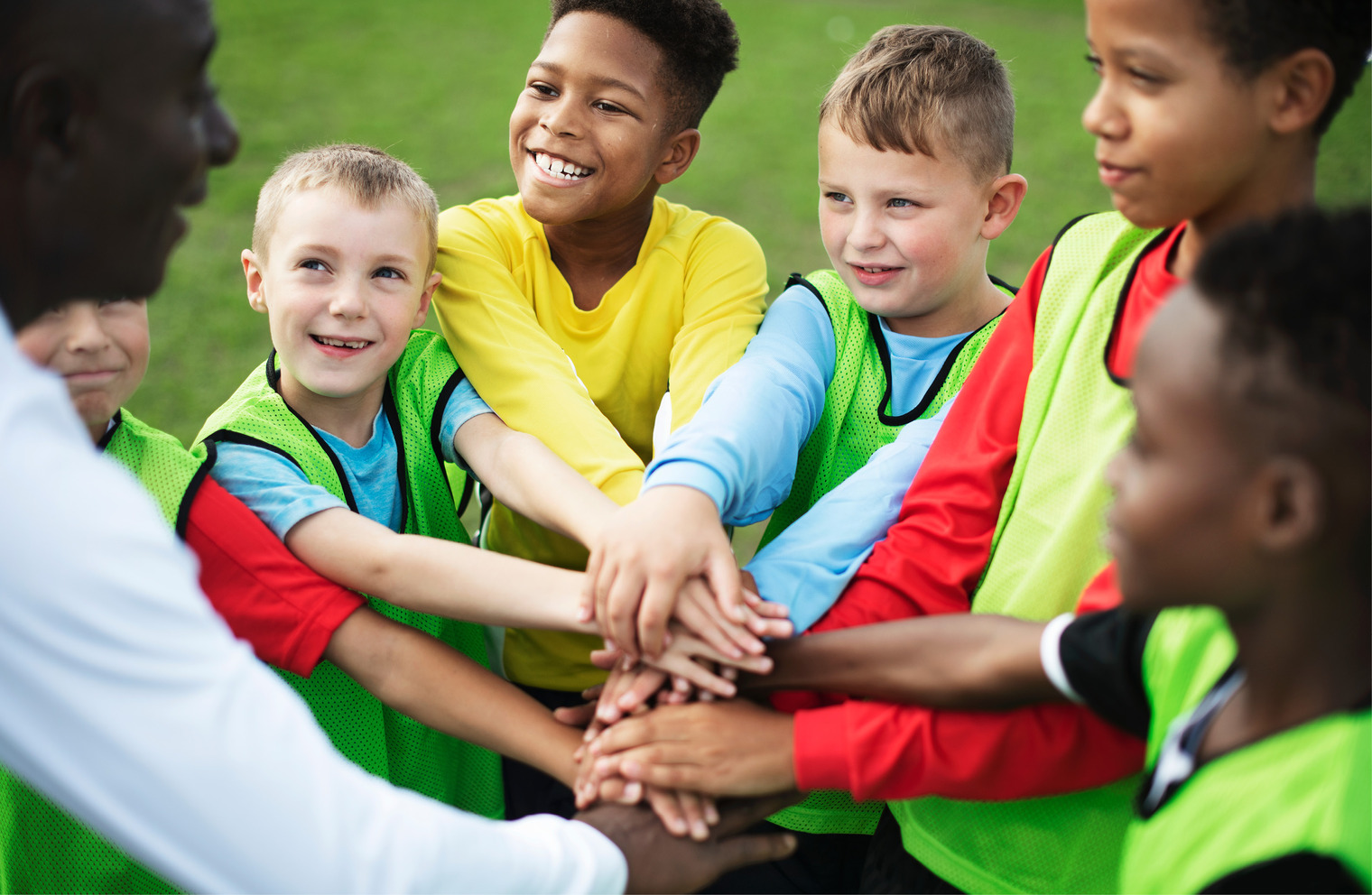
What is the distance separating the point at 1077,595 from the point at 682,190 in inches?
254

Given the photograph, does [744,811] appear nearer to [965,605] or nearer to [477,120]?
[965,605]

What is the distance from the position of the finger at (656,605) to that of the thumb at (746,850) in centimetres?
32

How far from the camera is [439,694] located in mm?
1828

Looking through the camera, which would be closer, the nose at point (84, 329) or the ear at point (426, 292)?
the nose at point (84, 329)

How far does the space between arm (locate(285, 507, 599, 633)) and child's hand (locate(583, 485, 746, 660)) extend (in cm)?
11

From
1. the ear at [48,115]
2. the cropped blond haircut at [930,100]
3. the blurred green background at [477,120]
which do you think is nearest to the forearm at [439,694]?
the ear at [48,115]

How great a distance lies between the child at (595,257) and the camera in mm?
2254

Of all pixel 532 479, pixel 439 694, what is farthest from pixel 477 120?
pixel 439 694

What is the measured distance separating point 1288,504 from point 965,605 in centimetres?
73

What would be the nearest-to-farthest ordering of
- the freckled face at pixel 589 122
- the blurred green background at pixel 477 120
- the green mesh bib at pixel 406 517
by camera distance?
the green mesh bib at pixel 406 517 < the freckled face at pixel 589 122 < the blurred green background at pixel 477 120

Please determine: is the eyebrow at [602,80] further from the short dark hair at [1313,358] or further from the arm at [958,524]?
the short dark hair at [1313,358]

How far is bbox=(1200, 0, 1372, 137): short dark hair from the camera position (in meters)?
1.38

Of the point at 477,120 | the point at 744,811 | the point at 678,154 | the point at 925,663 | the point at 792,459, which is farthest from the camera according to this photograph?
the point at 477,120

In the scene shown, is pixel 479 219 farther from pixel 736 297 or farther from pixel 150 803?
pixel 150 803
